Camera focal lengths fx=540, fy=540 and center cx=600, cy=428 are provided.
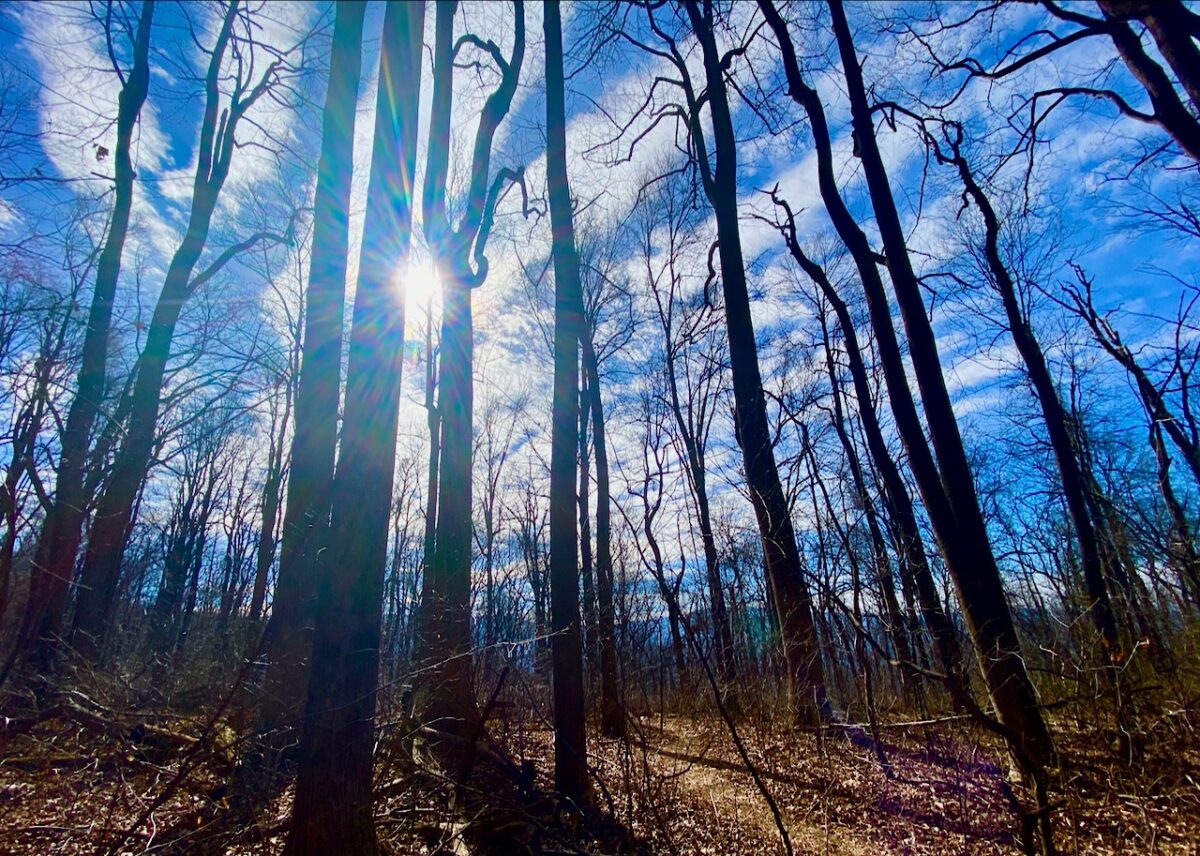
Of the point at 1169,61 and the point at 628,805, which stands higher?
the point at 1169,61

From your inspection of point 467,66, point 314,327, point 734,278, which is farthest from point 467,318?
point 467,66

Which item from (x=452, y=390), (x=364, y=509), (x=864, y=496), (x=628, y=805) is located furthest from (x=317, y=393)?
(x=864, y=496)

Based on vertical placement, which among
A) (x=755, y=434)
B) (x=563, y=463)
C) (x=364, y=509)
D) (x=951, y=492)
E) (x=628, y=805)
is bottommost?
(x=628, y=805)

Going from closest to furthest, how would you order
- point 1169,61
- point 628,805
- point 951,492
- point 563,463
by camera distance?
point 628,805, point 1169,61, point 951,492, point 563,463

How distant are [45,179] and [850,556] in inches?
342

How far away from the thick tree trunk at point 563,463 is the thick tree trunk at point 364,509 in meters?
1.56

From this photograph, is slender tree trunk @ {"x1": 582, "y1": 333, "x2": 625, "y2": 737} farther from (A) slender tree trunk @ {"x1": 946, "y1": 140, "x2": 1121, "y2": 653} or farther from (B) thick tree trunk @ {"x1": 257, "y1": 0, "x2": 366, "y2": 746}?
(A) slender tree trunk @ {"x1": 946, "y1": 140, "x2": 1121, "y2": 653}

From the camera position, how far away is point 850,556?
5.41 meters

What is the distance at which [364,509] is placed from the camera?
3621mm

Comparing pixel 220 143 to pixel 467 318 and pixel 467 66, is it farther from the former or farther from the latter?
pixel 467 318

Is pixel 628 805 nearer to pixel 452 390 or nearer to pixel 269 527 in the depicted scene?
pixel 452 390

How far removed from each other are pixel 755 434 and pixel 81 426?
824 centimetres

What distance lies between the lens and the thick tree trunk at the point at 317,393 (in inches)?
217

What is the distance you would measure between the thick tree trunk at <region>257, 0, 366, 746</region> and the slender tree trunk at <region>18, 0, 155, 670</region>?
5.91 ft
